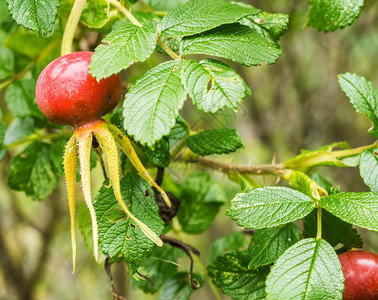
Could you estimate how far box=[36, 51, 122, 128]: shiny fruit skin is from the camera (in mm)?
892

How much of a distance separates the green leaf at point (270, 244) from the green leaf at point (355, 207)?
0.53 feet

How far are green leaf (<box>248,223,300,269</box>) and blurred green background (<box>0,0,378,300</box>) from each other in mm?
2121

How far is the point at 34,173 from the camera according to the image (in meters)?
1.51

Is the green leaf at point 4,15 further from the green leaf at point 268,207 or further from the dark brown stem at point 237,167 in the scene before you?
the green leaf at point 268,207

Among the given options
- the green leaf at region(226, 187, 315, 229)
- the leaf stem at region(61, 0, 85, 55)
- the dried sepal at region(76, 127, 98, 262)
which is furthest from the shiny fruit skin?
the green leaf at region(226, 187, 315, 229)

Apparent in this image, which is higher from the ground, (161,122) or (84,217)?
(161,122)

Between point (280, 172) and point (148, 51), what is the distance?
1.96 ft

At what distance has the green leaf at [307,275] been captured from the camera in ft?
2.64

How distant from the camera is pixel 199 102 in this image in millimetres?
841

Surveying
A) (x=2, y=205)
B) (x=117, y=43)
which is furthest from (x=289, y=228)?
(x=2, y=205)

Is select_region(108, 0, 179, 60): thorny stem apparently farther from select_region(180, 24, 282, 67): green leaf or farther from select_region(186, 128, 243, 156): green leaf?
select_region(186, 128, 243, 156): green leaf

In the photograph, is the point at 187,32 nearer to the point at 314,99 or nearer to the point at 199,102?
the point at 199,102

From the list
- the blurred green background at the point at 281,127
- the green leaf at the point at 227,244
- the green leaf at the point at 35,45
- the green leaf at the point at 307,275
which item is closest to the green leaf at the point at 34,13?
the green leaf at the point at 35,45

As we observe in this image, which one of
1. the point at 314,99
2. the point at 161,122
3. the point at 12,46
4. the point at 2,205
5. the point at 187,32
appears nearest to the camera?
the point at 161,122
